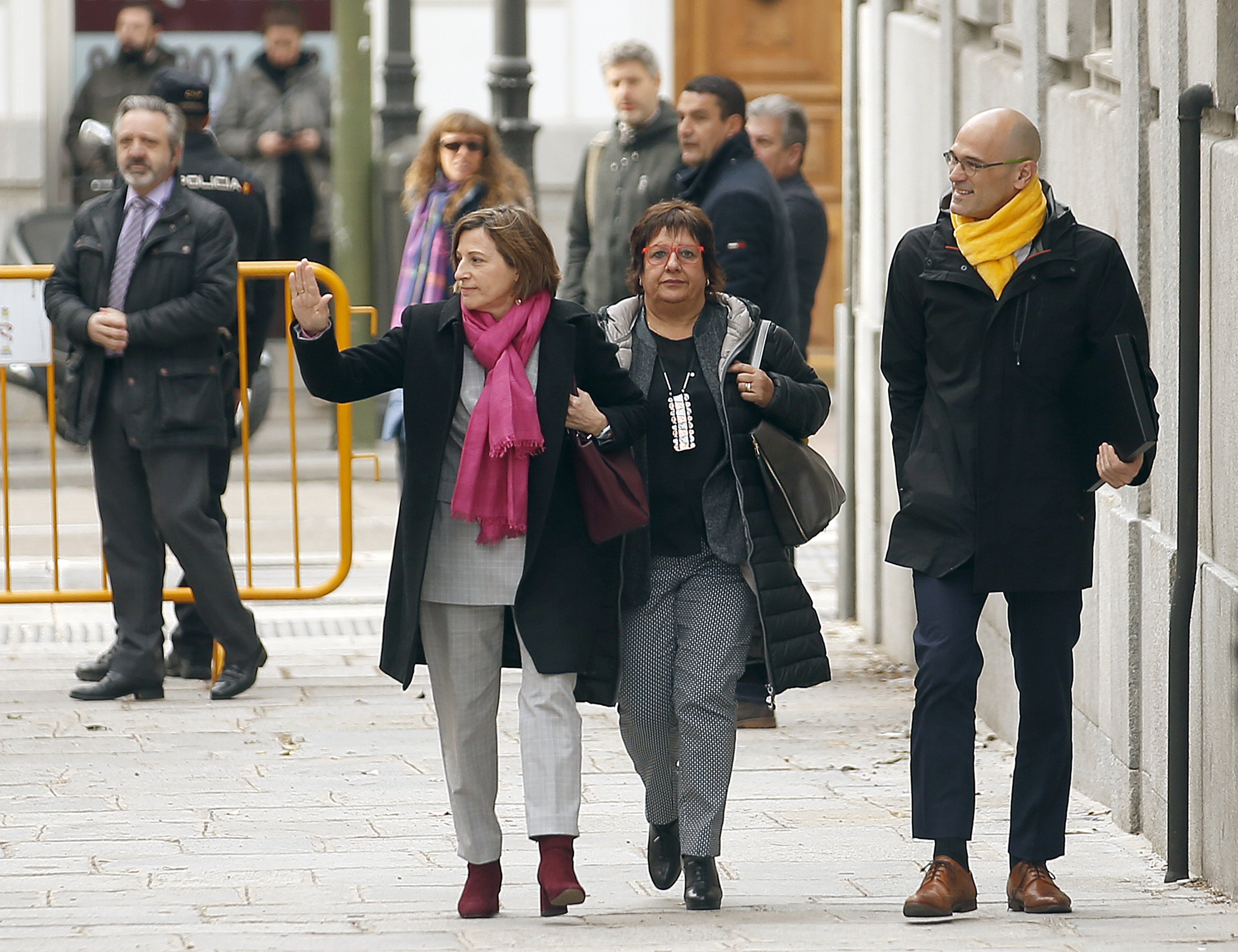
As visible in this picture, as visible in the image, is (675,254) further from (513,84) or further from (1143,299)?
(513,84)

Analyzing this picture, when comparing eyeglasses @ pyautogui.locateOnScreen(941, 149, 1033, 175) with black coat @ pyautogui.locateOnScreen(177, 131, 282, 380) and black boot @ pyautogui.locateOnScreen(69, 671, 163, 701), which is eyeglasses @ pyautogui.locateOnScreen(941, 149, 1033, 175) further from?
black boot @ pyautogui.locateOnScreen(69, 671, 163, 701)

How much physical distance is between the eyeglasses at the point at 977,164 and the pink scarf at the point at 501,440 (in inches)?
39.9

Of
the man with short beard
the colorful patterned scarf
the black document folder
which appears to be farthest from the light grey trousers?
the man with short beard

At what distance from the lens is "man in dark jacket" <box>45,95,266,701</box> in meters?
8.04

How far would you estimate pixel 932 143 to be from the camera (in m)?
8.86

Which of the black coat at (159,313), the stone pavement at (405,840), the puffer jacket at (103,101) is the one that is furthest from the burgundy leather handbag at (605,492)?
the puffer jacket at (103,101)

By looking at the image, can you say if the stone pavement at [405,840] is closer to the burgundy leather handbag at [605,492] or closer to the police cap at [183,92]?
the burgundy leather handbag at [605,492]

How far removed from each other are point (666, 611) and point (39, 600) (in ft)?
12.6

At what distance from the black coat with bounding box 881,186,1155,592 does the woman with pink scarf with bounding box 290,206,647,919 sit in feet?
2.34

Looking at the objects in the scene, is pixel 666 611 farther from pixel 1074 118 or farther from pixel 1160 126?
pixel 1074 118

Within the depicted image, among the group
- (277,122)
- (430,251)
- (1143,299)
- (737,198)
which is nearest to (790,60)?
(277,122)

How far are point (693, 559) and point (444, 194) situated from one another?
4.02 m

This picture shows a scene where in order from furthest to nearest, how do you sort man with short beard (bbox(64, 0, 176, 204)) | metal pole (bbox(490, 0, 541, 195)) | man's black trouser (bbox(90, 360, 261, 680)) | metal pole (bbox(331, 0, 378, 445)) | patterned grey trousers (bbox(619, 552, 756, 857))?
man with short beard (bbox(64, 0, 176, 204)) < metal pole (bbox(331, 0, 378, 445)) < metal pole (bbox(490, 0, 541, 195)) < man's black trouser (bbox(90, 360, 261, 680)) < patterned grey trousers (bbox(619, 552, 756, 857))

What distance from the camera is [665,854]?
5.74 m
